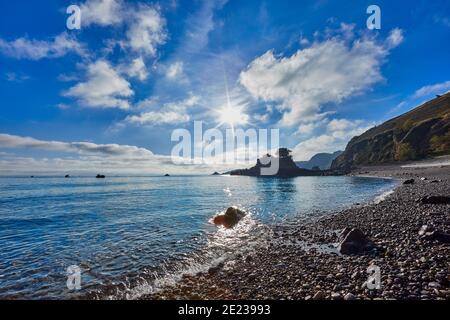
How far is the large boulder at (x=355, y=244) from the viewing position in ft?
46.9

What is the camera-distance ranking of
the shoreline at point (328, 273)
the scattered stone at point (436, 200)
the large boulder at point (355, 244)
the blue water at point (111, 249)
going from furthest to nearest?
the scattered stone at point (436, 200), the large boulder at point (355, 244), the blue water at point (111, 249), the shoreline at point (328, 273)

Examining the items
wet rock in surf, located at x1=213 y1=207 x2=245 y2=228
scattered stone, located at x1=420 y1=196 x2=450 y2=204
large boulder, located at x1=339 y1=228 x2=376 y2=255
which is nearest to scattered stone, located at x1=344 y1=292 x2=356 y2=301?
large boulder, located at x1=339 y1=228 x2=376 y2=255

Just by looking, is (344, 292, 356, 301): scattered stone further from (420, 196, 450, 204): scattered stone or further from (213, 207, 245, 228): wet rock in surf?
(420, 196, 450, 204): scattered stone

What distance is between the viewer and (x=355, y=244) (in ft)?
48.3

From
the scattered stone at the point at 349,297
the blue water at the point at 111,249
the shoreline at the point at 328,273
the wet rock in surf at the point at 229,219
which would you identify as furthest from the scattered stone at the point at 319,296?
the wet rock in surf at the point at 229,219

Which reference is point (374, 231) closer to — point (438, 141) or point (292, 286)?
point (292, 286)

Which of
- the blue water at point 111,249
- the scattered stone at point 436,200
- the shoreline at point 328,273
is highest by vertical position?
the scattered stone at point 436,200

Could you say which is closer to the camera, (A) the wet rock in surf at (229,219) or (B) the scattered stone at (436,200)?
(B) the scattered stone at (436,200)

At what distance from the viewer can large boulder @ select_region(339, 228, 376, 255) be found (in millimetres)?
14288

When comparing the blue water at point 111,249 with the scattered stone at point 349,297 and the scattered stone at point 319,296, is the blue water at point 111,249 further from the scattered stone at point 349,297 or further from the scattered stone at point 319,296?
the scattered stone at point 349,297

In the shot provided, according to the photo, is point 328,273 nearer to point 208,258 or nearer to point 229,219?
point 208,258
